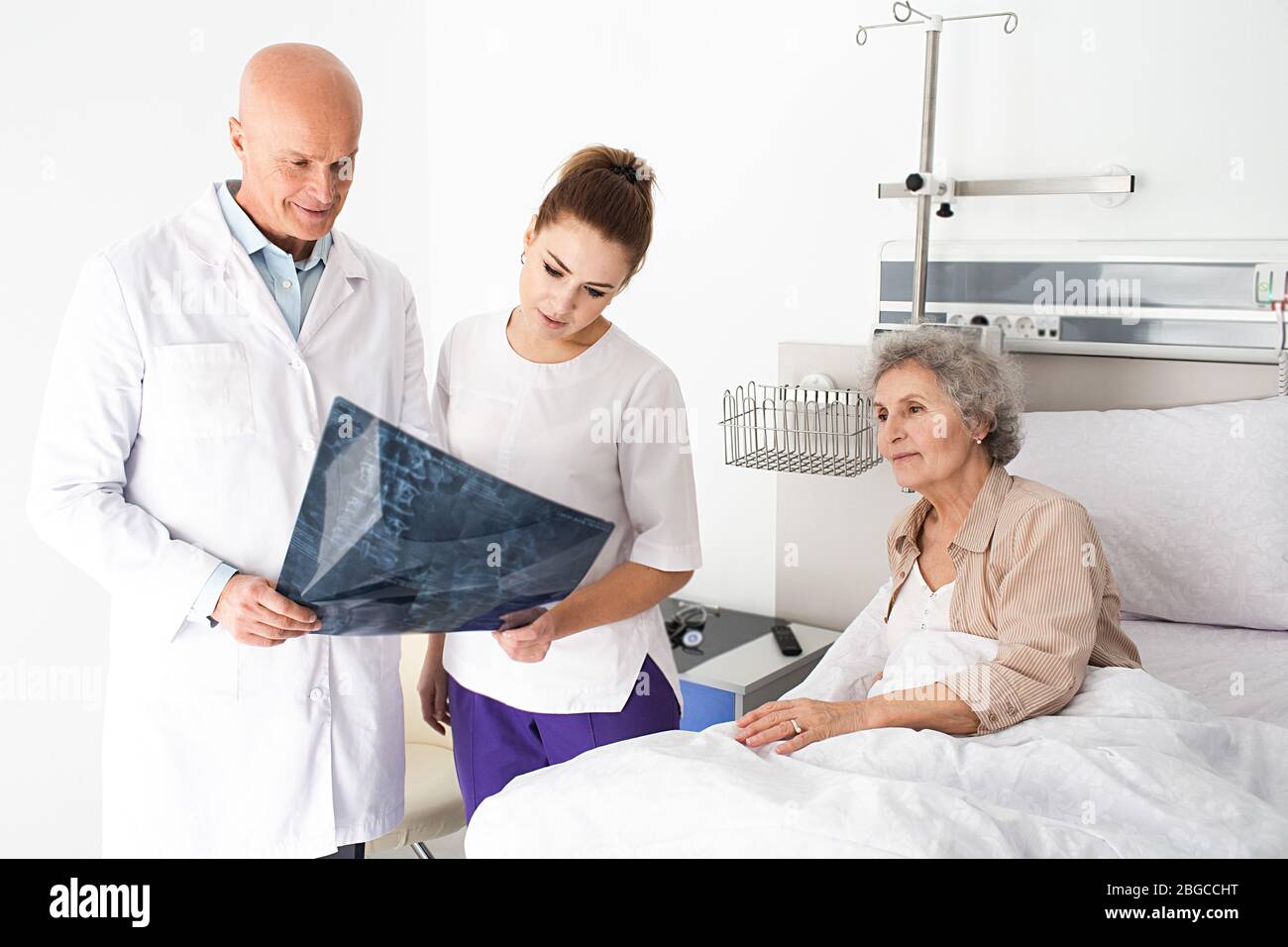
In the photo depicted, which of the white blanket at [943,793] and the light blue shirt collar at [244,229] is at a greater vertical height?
the light blue shirt collar at [244,229]

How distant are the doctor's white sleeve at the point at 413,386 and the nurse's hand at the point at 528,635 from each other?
34 cm

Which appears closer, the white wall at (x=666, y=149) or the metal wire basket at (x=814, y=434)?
the white wall at (x=666, y=149)

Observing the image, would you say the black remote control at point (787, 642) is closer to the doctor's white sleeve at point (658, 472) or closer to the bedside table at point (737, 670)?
the bedside table at point (737, 670)

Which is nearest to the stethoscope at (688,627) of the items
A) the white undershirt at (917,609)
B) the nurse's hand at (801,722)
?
the white undershirt at (917,609)

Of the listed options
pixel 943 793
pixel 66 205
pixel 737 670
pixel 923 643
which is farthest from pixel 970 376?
pixel 66 205

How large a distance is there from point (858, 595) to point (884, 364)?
3.02 feet

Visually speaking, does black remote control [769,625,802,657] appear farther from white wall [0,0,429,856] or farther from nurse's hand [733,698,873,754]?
white wall [0,0,429,856]

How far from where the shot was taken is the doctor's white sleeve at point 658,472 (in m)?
1.61

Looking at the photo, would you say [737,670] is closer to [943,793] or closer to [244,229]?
[943,793]

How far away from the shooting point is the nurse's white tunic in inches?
63.5

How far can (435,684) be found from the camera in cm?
179

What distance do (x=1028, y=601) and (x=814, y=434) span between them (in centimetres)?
104

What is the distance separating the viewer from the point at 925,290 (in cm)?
245
